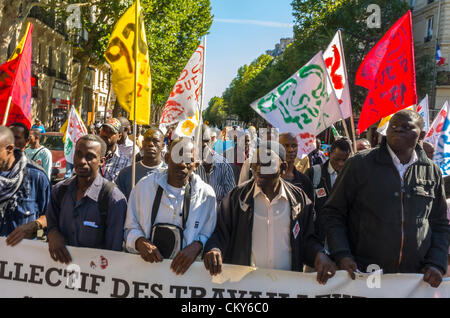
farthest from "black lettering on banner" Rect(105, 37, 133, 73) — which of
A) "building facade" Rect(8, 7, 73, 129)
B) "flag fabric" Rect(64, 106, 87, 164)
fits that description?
"building facade" Rect(8, 7, 73, 129)

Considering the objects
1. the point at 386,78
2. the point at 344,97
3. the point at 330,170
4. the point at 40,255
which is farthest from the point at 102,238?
the point at 386,78

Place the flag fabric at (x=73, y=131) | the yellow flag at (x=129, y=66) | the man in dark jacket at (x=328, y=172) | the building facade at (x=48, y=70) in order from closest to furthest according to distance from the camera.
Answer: the man in dark jacket at (x=328, y=172), the yellow flag at (x=129, y=66), the flag fabric at (x=73, y=131), the building facade at (x=48, y=70)

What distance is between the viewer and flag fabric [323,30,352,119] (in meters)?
5.37

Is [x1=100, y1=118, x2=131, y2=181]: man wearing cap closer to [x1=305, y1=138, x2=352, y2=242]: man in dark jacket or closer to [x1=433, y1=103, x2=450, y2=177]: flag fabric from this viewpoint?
[x1=305, y1=138, x2=352, y2=242]: man in dark jacket

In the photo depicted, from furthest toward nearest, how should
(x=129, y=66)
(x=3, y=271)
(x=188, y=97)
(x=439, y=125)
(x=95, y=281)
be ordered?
1. (x=439, y=125)
2. (x=188, y=97)
3. (x=129, y=66)
4. (x=3, y=271)
5. (x=95, y=281)

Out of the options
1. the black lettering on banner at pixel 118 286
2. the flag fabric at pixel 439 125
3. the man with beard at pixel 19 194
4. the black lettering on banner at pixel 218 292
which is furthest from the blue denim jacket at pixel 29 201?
the flag fabric at pixel 439 125

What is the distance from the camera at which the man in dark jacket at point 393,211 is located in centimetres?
299

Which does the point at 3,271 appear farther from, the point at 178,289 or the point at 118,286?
the point at 178,289

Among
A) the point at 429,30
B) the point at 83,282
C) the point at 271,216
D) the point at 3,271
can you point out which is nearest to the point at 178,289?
the point at 83,282

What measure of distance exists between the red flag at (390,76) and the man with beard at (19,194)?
350 centimetres

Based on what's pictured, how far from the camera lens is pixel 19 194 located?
351cm

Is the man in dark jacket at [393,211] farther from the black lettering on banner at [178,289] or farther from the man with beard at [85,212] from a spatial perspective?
the man with beard at [85,212]

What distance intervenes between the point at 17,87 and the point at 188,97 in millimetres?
2465
